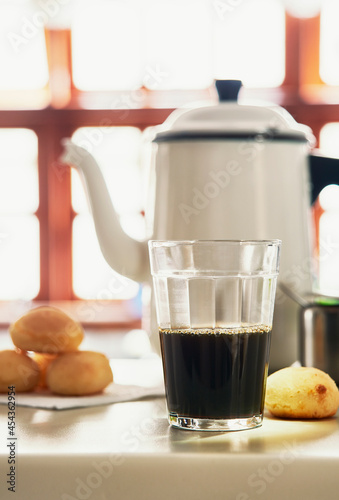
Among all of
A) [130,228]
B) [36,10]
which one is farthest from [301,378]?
[36,10]

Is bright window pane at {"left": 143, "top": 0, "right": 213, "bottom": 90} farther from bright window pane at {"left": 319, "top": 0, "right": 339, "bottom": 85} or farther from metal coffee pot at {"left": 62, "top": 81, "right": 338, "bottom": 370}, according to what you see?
metal coffee pot at {"left": 62, "top": 81, "right": 338, "bottom": 370}

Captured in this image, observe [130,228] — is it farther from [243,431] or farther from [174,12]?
[243,431]

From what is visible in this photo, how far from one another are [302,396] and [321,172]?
278 mm

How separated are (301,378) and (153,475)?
0.43 ft

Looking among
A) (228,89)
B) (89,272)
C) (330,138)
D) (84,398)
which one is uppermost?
(330,138)

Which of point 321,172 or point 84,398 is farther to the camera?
point 321,172

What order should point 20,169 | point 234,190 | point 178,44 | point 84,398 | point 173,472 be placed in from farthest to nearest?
1. point 20,169
2. point 178,44
3. point 234,190
4. point 84,398
5. point 173,472

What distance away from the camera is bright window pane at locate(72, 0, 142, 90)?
3037 mm

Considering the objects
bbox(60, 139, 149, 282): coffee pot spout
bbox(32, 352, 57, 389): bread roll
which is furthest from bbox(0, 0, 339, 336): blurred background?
bbox(32, 352, 57, 389): bread roll

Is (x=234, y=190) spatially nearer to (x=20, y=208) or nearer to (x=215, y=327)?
(x=215, y=327)

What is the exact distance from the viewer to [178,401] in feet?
1.39

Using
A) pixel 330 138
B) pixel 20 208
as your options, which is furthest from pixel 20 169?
pixel 330 138

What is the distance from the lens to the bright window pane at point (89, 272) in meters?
3.01

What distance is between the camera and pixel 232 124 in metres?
0.62
